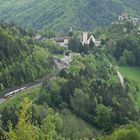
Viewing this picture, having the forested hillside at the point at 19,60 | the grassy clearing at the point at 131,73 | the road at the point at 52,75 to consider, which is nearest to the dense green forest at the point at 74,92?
the forested hillside at the point at 19,60

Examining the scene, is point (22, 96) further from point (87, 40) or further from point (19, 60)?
point (87, 40)

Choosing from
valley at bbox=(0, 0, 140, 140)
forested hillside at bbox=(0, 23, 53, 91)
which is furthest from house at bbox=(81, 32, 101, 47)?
forested hillside at bbox=(0, 23, 53, 91)

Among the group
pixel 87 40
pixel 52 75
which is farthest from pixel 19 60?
pixel 87 40

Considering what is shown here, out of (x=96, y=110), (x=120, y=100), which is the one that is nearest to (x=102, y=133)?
(x=96, y=110)

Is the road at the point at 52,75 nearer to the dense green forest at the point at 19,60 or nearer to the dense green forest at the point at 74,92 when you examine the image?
the dense green forest at the point at 19,60

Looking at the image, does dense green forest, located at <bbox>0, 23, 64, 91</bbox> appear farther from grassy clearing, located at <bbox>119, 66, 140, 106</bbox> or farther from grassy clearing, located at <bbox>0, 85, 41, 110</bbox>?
grassy clearing, located at <bbox>119, 66, 140, 106</bbox>
